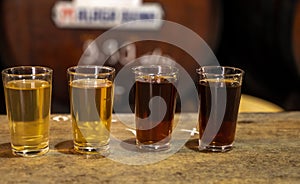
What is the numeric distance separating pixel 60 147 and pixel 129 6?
0.69 m

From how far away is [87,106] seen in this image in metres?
0.93

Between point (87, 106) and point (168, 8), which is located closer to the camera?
point (87, 106)

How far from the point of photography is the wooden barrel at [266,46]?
1.65 metres

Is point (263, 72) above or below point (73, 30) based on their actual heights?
below

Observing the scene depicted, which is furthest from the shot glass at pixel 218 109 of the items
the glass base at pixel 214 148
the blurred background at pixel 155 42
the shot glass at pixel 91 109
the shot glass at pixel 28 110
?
the blurred background at pixel 155 42

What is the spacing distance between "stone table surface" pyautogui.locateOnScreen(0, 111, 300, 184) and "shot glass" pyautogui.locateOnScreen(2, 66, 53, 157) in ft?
0.08

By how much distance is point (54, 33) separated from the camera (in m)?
1.60

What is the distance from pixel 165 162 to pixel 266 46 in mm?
964

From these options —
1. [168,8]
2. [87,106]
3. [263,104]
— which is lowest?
[263,104]

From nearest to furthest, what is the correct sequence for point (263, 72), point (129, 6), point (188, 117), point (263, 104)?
point (188, 117), point (129, 6), point (263, 104), point (263, 72)

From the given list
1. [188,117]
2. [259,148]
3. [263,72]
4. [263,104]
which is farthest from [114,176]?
[263,72]

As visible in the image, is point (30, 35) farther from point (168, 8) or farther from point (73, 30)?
point (168, 8)

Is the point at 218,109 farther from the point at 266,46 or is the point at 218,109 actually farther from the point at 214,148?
the point at 266,46

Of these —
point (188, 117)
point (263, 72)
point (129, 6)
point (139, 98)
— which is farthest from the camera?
point (263, 72)
